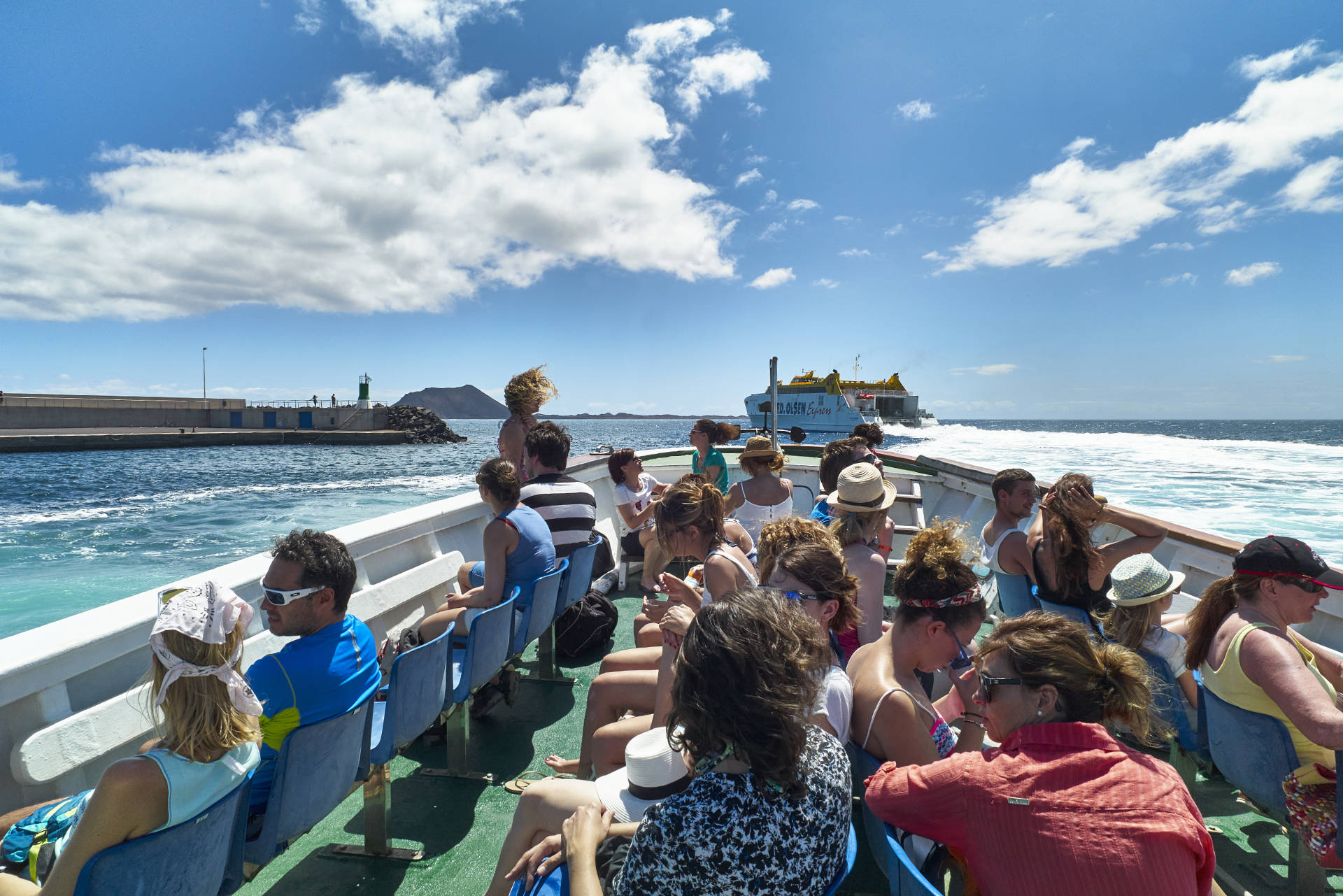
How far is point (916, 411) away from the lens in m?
51.0

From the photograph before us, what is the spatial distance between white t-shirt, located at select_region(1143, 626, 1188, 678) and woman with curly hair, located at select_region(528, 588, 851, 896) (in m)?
1.85

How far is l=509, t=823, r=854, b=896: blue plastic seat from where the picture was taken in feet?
4.13

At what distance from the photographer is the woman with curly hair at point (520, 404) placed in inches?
172

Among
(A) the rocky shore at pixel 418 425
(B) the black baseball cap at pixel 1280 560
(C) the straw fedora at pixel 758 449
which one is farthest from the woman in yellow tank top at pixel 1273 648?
(A) the rocky shore at pixel 418 425

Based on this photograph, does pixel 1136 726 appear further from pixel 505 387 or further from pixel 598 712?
pixel 505 387

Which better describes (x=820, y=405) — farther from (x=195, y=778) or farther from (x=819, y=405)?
(x=195, y=778)

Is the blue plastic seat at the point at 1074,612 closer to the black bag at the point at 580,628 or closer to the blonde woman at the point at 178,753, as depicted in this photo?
the black bag at the point at 580,628

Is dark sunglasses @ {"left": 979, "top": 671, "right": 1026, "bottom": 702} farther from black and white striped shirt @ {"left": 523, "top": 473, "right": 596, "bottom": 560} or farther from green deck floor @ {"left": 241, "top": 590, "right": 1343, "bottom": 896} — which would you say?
black and white striped shirt @ {"left": 523, "top": 473, "right": 596, "bottom": 560}

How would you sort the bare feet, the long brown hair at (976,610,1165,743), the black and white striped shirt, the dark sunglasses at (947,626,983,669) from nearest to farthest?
the long brown hair at (976,610,1165,743) < the dark sunglasses at (947,626,983,669) < the bare feet < the black and white striped shirt

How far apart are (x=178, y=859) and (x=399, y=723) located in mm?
812

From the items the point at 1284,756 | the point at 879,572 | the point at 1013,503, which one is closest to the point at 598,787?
the point at 879,572

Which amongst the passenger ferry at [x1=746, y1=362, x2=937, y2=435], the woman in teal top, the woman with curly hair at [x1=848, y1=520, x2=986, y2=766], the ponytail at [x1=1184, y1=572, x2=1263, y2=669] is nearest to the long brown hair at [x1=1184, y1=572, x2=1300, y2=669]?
the ponytail at [x1=1184, y1=572, x2=1263, y2=669]

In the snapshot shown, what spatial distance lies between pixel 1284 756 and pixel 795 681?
5.47 ft

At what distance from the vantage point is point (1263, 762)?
1891 mm
